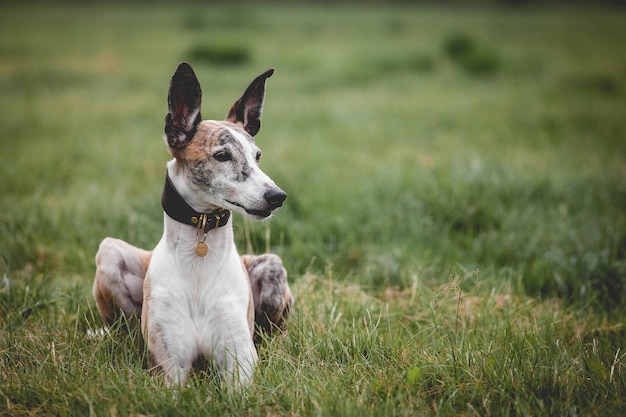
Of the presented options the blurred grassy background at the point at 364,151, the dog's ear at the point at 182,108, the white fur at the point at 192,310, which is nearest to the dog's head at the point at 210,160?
the dog's ear at the point at 182,108

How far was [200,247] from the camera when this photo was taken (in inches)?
118

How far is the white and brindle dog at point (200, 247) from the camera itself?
2.96 metres

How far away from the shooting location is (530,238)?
546 centimetres

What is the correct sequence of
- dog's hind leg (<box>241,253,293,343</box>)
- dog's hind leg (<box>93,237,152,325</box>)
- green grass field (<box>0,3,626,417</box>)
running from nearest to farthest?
1. green grass field (<box>0,3,626,417</box>)
2. dog's hind leg (<box>93,237,152,325</box>)
3. dog's hind leg (<box>241,253,293,343</box>)

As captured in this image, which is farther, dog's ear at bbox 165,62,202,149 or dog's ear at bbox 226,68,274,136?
dog's ear at bbox 226,68,274,136

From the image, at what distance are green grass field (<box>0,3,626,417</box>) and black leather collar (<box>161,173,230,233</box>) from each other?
790 millimetres

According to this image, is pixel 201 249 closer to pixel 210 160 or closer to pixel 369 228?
pixel 210 160

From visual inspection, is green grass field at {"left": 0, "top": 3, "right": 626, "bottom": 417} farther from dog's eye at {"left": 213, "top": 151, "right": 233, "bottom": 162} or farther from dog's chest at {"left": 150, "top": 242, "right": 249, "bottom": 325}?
dog's eye at {"left": 213, "top": 151, "right": 233, "bottom": 162}

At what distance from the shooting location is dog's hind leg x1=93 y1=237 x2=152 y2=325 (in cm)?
335

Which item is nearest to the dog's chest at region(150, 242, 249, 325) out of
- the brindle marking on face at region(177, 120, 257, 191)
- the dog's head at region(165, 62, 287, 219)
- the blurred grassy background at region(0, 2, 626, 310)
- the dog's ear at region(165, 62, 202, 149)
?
the dog's head at region(165, 62, 287, 219)

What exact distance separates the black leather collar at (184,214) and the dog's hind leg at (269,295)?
0.64 m

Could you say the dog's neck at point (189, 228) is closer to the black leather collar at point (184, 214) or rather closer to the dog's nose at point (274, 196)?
the black leather collar at point (184, 214)

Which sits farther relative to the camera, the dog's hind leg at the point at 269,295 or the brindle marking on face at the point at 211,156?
the dog's hind leg at the point at 269,295

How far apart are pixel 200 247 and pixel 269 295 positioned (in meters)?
0.70
